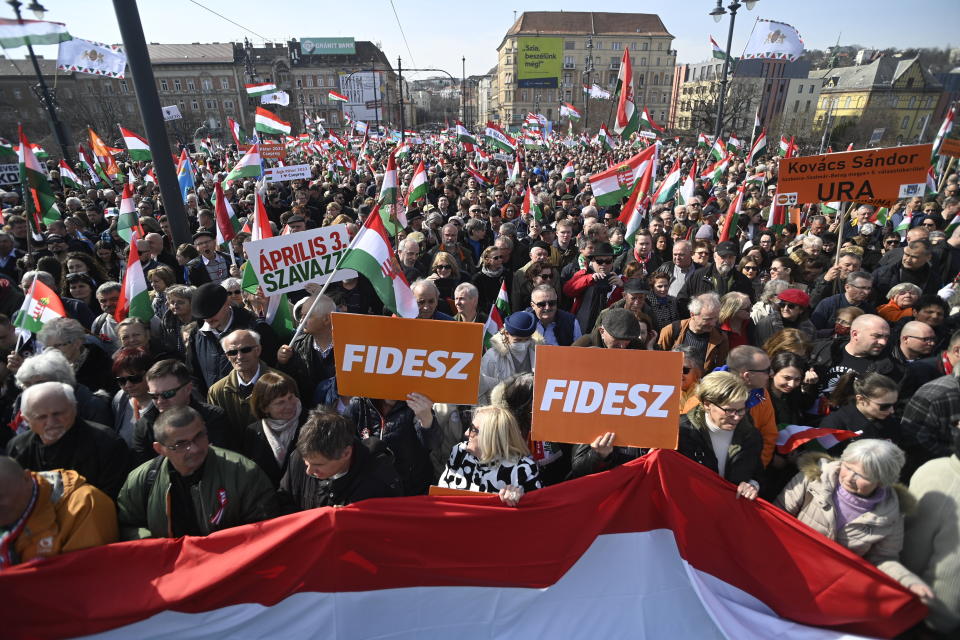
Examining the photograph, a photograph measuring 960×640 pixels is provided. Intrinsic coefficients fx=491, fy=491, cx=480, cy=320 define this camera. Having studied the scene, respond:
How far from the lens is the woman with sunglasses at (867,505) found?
2352mm

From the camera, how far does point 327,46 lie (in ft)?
276

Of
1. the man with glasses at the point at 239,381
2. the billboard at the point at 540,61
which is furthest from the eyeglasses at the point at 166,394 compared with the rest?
the billboard at the point at 540,61

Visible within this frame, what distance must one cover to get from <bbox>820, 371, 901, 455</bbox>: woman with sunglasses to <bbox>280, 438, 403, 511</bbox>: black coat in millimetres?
2894

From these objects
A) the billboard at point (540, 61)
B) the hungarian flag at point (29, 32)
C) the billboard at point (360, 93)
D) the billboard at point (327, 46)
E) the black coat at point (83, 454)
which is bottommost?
the black coat at point (83, 454)

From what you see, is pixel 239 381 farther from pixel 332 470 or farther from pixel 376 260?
pixel 332 470

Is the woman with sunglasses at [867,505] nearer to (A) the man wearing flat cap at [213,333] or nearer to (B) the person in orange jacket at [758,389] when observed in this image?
(B) the person in orange jacket at [758,389]

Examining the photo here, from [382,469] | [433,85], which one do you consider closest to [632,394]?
[382,469]

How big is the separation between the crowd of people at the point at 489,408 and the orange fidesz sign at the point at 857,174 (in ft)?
2.40

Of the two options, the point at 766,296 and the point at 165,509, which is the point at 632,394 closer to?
the point at 165,509

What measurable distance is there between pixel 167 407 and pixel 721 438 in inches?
137

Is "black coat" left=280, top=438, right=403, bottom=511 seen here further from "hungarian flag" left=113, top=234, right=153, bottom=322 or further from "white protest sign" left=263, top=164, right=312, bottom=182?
"white protest sign" left=263, top=164, right=312, bottom=182

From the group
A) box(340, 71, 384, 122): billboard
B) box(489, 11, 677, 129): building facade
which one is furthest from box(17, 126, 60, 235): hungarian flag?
box(489, 11, 677, 129): building facade

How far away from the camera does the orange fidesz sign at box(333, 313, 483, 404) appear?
2818 millimetres

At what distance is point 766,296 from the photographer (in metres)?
5.06
